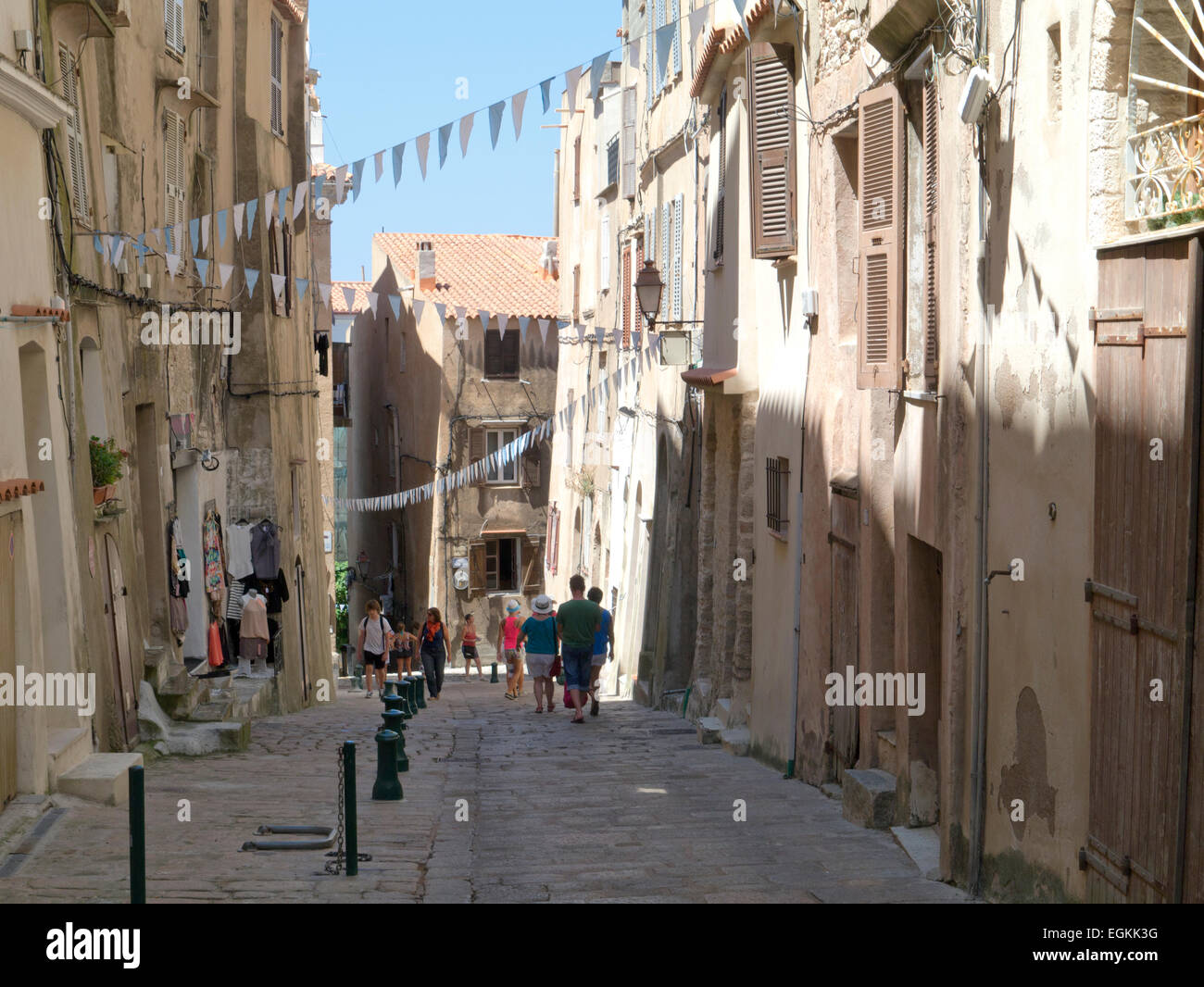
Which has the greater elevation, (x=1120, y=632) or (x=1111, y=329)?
(x=1111, y=329)

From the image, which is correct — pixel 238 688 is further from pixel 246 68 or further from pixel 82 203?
pixel 246 68

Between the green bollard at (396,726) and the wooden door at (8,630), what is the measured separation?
2741mm

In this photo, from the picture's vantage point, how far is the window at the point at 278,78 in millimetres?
24250

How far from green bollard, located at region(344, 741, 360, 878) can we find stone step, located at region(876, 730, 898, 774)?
4039mm

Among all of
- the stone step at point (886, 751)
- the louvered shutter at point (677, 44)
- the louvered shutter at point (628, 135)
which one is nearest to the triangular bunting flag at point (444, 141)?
the stone step at point (886, 751)

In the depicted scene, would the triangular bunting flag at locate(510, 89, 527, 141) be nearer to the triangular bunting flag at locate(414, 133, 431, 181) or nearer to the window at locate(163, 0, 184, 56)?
the triangular bunting flag at locate(414, 133, 431, 181)

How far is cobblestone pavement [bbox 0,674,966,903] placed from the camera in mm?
7871

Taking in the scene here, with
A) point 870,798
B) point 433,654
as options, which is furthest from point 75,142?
point 433,654

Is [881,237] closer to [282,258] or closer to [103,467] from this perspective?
[103,467]

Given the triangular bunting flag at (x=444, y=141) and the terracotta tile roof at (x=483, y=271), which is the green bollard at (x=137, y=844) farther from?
the terracotta tile roof at (x=483, y=271)

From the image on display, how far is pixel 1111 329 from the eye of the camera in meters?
6.25

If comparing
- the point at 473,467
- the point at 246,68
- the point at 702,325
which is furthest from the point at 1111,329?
the point at 473,467

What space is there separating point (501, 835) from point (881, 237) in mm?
4985
